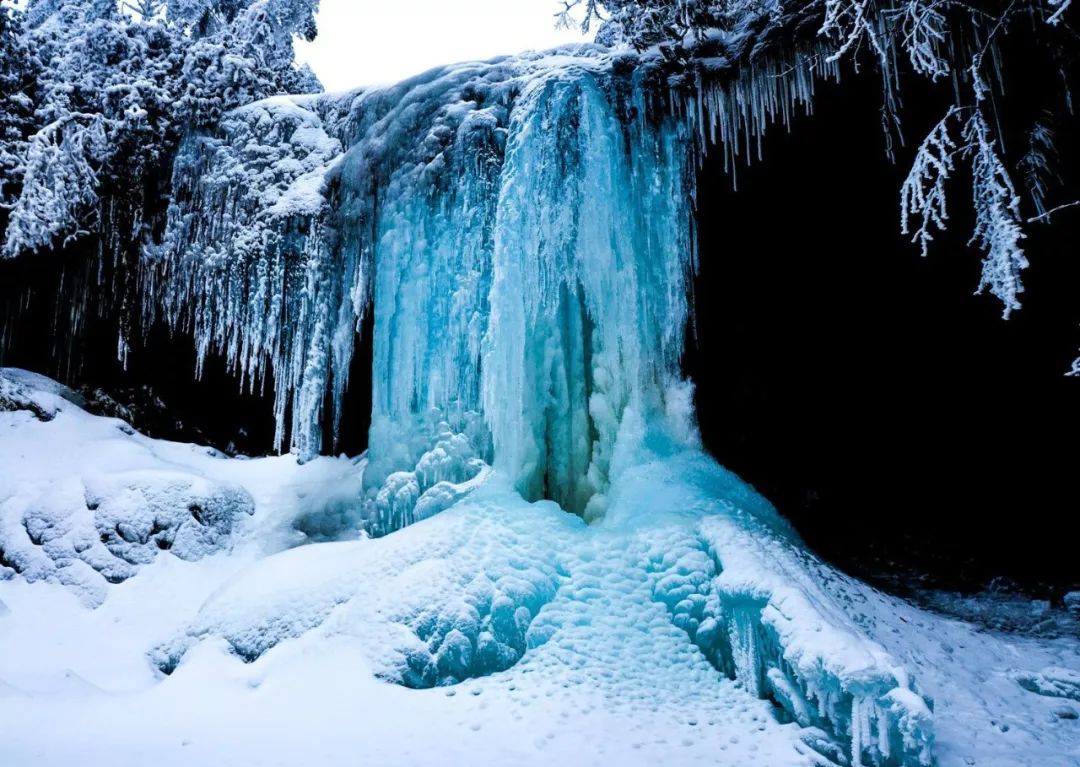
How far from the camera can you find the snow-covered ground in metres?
3.58

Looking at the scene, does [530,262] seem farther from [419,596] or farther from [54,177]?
[54,177]

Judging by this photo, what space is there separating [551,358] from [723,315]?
9.04 ft

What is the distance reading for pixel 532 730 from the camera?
3758 mm

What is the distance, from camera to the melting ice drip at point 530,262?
642 cm

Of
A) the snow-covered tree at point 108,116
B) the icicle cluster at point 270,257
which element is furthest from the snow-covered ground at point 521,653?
the snow-covered tree at point 108,116

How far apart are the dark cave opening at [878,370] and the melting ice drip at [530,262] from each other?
32.4 inches

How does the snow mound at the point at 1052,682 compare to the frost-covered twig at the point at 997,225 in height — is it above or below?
below

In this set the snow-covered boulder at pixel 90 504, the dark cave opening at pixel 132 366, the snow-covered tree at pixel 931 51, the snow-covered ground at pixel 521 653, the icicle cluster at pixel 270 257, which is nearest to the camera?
the snow-covered ground at pixel 521 653

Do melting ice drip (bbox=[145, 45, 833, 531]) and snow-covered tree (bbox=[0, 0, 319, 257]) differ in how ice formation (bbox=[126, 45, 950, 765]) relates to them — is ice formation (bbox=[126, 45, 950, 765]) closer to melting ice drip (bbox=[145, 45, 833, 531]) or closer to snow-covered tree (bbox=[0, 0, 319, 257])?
melting ice drip (bbox=[145, 45, 833, 531])

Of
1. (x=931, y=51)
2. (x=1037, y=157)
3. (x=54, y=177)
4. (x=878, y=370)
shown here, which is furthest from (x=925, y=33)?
(x=54, y=177)

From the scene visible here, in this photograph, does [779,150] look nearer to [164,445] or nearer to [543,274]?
[543,274]

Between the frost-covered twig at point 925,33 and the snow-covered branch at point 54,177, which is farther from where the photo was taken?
the snow-covered branch at point 54,177

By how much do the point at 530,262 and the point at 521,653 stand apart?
350 cm

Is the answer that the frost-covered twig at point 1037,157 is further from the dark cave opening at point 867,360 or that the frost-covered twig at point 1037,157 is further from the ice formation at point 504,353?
the ice formation at point 504,353
